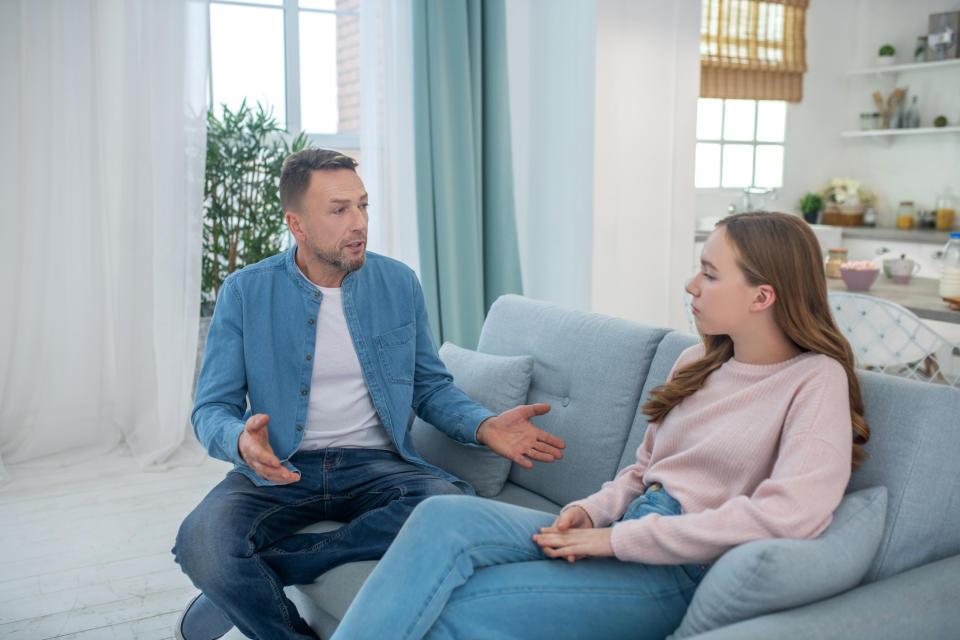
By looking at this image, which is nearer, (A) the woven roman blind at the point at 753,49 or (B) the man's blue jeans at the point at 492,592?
(B) the man's blue jeans at the point at 492,592

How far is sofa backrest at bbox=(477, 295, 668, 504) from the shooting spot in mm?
1920

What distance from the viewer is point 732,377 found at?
1484 millimetres

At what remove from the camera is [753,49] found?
5.04 m

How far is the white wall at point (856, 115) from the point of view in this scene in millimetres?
5191

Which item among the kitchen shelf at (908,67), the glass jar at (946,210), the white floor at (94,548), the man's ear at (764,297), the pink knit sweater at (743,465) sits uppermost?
the kitchen shelf at (908,67)

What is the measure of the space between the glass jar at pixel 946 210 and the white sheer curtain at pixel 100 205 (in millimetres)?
4159

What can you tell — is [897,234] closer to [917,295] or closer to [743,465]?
[917,295]

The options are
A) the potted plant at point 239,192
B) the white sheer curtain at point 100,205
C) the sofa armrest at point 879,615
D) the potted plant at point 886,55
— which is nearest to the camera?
the sofa armrest at point 879,615

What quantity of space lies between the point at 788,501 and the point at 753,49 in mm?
4409

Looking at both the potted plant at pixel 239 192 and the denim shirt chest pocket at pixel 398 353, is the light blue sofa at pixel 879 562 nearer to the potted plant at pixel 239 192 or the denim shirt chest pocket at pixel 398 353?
the denim shirt chest pocket at pixel 398 353

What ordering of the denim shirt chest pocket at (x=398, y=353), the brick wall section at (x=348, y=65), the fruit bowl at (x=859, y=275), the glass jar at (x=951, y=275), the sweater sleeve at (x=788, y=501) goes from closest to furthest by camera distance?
1. the sweater sleeve at (x=788, y=501)
2. the denim shirt chest pocket at (x=398, y=353)
3. the glass jar at (x=951, y=275)
4. the fruit bowl at (x=859, y=275)
5. the brick wall section at (x=348, y=65)

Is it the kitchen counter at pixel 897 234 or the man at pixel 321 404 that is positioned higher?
the kitchen counter at pixel 897 234

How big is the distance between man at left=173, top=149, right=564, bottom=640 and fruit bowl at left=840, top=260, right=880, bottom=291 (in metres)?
1.62

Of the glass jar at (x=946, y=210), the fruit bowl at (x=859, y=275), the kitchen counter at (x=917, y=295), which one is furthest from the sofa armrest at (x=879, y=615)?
the glass jar at (x=946, y=210)
